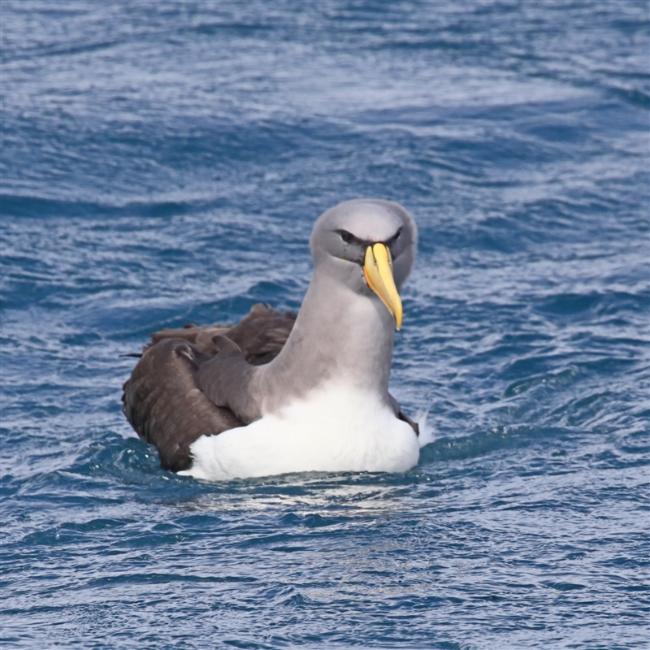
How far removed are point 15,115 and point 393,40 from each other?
486cm

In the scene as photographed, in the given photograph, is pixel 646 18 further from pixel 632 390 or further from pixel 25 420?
pixel 25 420

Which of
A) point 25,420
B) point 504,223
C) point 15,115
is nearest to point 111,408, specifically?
point 25,420

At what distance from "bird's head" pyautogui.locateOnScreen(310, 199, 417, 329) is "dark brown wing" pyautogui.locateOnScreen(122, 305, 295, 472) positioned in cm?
102

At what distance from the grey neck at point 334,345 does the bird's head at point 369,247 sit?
0.07m

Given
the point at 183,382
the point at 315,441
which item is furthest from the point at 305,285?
the point at 315,441

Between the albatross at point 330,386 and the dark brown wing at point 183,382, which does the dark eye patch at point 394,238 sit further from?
the dark brown wing at point 183,382

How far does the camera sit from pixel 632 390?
11820mm

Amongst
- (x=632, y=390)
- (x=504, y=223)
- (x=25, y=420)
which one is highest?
(x=504, y=223)

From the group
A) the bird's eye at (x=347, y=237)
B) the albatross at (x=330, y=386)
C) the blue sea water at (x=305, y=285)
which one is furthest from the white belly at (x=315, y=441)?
the bird's eye at (x=347, y=237)

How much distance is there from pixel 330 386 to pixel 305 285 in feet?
14.4

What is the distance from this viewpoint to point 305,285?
14.3 m

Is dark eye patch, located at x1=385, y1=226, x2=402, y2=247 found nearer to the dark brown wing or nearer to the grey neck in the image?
the grey neck

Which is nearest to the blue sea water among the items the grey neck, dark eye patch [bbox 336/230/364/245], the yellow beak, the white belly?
the white belly

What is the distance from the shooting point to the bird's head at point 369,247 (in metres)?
9.57
